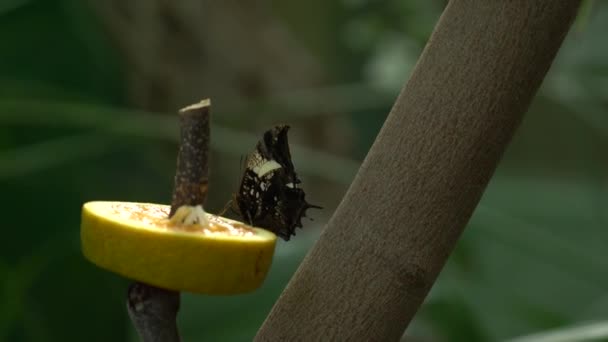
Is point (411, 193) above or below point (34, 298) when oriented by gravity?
above

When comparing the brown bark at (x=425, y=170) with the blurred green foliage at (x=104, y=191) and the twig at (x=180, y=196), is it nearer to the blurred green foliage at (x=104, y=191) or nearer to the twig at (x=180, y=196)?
the twig at (x=180, y=196)

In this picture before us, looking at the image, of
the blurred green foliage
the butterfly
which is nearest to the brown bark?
the butterfly

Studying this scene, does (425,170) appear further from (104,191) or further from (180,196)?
(104,191)

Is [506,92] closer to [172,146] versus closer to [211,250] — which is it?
[211,250]

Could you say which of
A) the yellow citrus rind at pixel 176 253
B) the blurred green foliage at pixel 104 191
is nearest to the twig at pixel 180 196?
the yellow citrus rind at pixel 176 253

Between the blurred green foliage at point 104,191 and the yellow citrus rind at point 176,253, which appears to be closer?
the yellow citrus rind at point 176,253

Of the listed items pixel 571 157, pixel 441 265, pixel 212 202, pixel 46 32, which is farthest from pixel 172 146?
pixel 571 157
